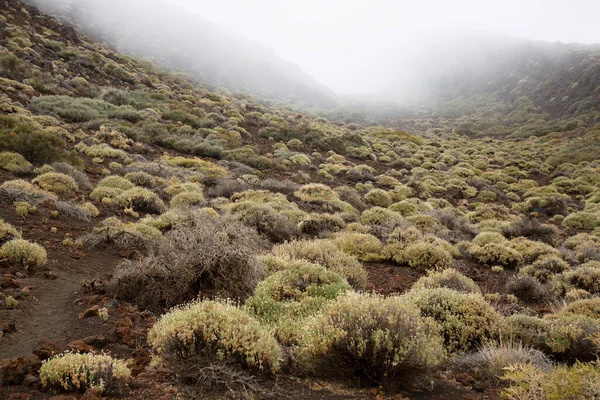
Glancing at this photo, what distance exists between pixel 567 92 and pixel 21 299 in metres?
69.5

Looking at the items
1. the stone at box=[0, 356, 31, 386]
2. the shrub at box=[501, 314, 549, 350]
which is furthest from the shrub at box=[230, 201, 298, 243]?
the stone at box=[0, 356, 31, 386]

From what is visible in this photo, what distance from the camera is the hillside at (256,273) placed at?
425 cm

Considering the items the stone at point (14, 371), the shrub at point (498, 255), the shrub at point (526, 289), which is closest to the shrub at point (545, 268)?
the shrub at point (498, 255)

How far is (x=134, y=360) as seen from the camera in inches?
179

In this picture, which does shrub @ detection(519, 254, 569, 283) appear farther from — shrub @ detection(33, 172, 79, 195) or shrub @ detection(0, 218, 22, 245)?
shrub @ detection(33, 172, 79, 195)

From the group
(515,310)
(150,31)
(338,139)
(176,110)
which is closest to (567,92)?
(338,139)

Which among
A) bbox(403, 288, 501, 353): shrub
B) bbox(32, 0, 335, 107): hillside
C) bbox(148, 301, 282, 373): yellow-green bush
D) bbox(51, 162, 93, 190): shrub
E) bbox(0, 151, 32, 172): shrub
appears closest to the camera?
bbox(148, 301, 282, 373): yellow-green bush

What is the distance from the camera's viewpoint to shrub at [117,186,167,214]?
12.8 metres

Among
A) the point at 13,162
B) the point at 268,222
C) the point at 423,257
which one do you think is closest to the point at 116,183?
the point at 13,162

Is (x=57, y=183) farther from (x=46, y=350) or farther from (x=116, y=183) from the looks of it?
(x=46, y=350)

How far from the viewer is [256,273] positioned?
7156 mm

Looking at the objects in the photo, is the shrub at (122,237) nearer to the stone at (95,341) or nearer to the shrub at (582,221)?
the stone at (95,341)

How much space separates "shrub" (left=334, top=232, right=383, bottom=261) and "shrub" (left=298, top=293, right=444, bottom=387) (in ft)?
20.8

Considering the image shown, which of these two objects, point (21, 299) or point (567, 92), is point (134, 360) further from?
point (567, 92)
